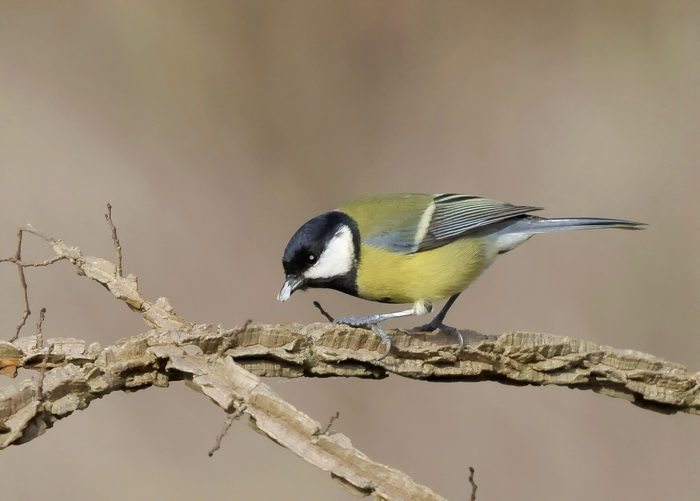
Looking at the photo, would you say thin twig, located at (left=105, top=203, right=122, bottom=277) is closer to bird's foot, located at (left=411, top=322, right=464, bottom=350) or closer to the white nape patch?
the white nape patch

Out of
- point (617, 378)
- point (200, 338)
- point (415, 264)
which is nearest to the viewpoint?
point (200, 338)

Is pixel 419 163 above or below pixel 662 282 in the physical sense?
above

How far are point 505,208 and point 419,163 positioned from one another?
43.4 inches

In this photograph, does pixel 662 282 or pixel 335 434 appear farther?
pixel 662 282

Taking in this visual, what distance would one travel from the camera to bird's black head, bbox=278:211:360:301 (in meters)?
2.00

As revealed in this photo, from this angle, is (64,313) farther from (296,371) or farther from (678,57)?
(678,57)

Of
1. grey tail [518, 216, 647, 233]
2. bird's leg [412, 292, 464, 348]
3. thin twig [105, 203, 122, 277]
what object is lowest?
bird's leg [412, 292, 464, 348]

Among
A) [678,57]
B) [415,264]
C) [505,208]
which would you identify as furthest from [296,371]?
[678,57]

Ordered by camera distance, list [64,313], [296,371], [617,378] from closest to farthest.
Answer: [296,371]
[617,378]
[64,313]

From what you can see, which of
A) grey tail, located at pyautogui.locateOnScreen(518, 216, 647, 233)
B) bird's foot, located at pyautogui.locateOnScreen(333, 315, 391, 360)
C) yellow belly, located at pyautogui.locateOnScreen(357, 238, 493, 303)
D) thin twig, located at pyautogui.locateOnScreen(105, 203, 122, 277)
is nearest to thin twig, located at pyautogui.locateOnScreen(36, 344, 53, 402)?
thin twig, located at pyautogui.locateOnScreen(105, 203, 122, 277)

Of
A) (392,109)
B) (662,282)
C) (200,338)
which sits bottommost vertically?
(662,282)

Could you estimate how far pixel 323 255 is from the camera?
6.70 ft

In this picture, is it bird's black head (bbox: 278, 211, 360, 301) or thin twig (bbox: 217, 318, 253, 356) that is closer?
thin twig (bbox: 217, 318, 253, 356)

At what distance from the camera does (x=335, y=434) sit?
1.27 meters
